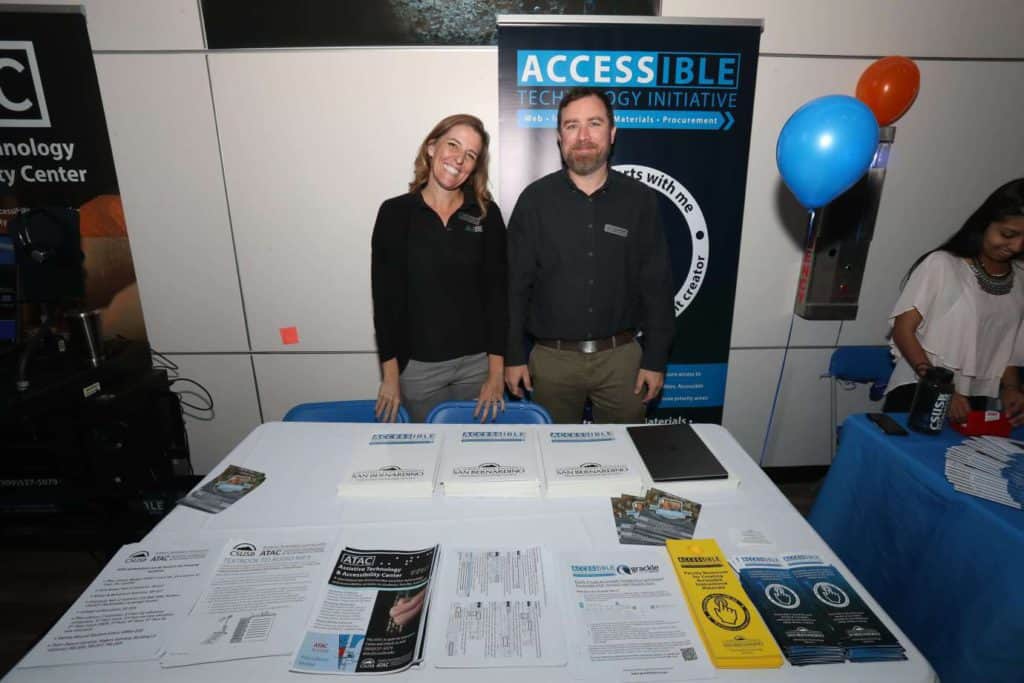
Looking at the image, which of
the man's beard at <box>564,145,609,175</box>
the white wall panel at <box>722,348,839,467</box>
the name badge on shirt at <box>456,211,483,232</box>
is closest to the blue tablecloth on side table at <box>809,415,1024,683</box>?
the white wall panel at <box>722,348,839,467</box>

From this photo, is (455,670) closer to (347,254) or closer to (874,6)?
(347,254)

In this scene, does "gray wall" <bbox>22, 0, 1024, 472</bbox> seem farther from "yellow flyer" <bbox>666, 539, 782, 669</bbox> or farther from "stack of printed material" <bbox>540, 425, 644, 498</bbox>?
"yellow flyer" <bbox>666, 539, 782, 669</bbox>

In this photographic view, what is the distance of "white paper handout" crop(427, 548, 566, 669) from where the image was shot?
0.88 m

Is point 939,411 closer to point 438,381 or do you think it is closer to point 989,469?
point 989,469

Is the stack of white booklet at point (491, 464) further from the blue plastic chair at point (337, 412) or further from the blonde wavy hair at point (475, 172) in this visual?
the blonde wavy hair at point (475, 172)

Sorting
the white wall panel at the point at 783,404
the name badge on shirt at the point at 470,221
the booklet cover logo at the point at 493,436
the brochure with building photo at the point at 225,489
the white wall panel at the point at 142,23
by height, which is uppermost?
the white wall panel at the point at 142,23

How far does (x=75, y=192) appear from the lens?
261cm

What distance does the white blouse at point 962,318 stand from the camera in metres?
2.16

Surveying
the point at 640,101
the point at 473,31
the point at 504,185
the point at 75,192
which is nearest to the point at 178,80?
the point at 75,192

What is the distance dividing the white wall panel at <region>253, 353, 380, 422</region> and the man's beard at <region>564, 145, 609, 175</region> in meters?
1.54

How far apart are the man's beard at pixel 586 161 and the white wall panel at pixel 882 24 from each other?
1.02 metres

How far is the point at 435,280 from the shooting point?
6.74 ft

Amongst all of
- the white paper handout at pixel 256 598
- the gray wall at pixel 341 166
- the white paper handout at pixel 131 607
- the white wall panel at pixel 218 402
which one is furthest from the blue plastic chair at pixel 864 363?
the white wall panel at pixel 218 402

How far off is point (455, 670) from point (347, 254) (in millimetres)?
2296
